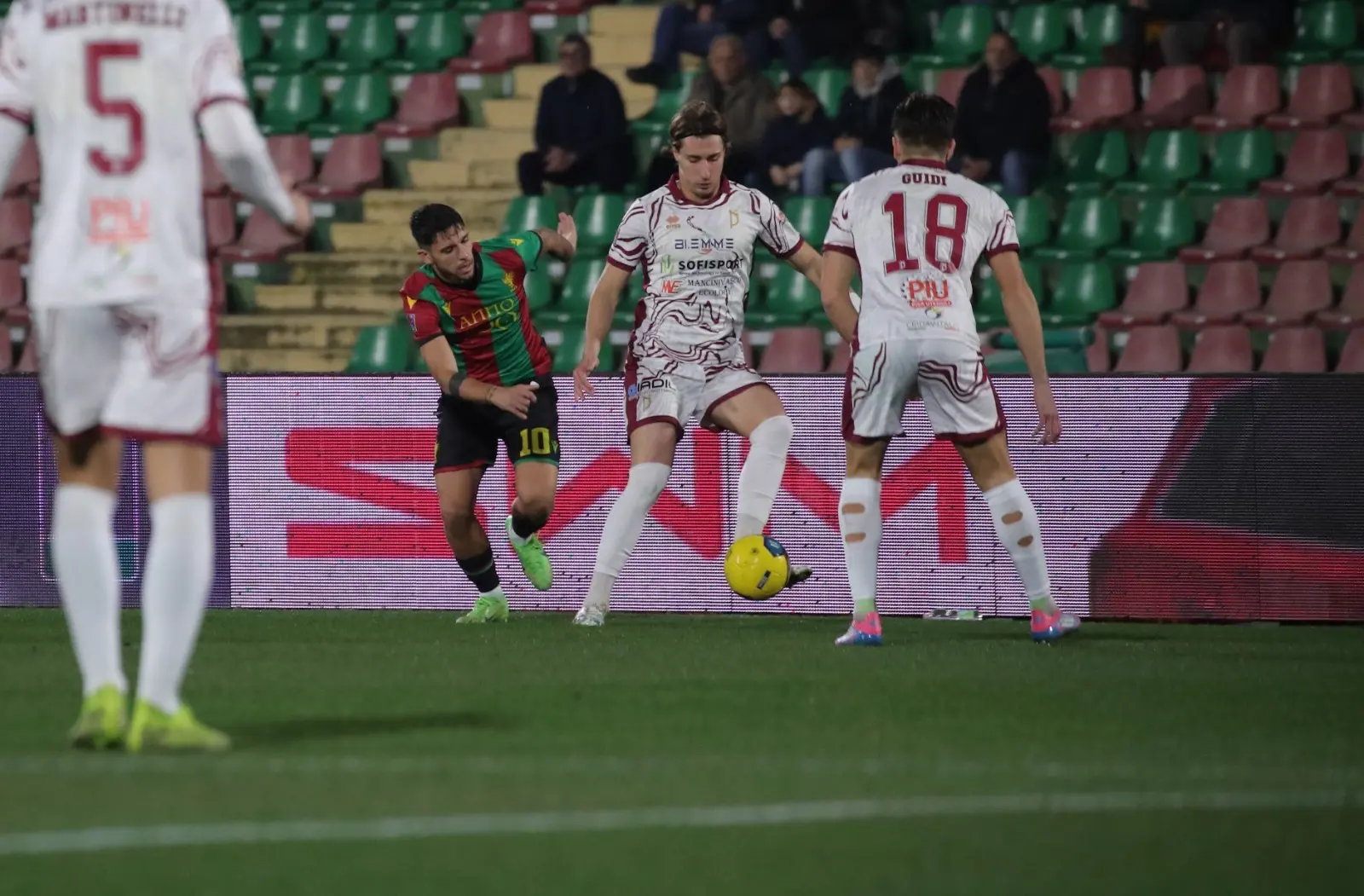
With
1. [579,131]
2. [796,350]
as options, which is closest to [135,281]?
[796,350]

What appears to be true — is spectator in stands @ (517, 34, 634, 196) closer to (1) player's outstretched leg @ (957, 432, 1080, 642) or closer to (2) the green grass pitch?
(1) player's outstretched leg @ (957, 432, 1080, 642)

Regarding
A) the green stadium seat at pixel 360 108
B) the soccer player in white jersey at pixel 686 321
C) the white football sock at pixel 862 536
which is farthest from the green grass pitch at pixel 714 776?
the green stadium seat at pixel 360 108

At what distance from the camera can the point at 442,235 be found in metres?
10.1

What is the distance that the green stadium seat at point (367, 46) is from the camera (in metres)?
17.5

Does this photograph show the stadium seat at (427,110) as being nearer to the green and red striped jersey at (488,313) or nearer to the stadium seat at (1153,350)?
the stadium seat at (1153,350)

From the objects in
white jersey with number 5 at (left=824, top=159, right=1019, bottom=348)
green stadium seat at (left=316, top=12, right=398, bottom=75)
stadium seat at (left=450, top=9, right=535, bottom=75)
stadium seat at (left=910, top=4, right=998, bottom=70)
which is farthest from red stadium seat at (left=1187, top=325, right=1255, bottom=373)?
green stadium seat at (left=316, top=12, right=398, bottom=75)

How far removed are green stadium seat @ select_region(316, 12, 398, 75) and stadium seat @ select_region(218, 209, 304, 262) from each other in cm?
136

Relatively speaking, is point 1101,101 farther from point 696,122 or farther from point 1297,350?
point 696,122

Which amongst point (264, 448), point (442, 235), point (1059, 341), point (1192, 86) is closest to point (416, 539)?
point (264, 448)

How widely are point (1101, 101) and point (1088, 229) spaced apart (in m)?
0.98

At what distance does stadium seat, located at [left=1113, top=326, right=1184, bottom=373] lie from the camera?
→ 1389cm

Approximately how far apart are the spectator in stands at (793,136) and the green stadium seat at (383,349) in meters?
2.49

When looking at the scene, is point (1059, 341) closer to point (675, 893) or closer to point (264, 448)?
A: point (264, 448)

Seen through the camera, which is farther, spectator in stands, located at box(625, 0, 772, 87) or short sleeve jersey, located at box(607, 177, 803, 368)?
spectator in stands, located at box(625, 0, 772, 87)
